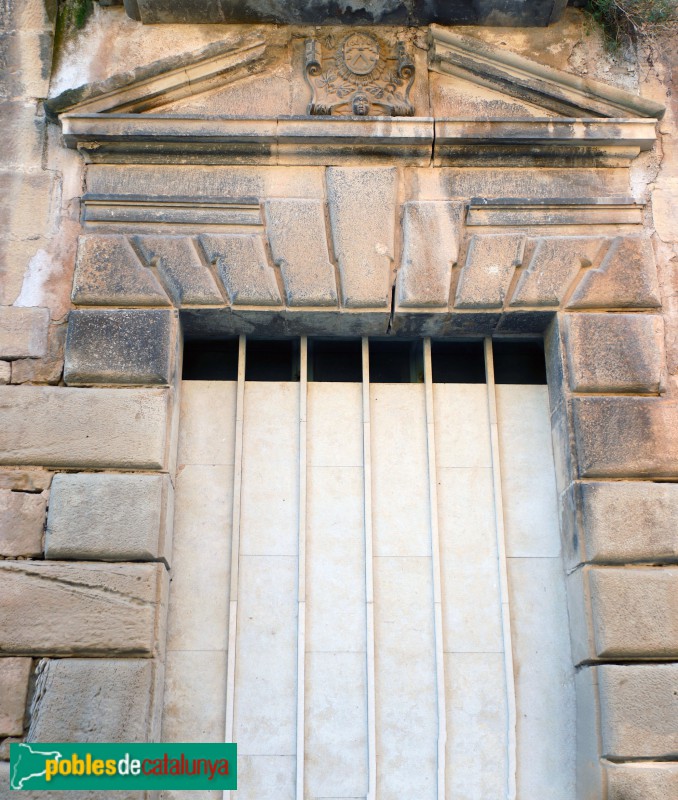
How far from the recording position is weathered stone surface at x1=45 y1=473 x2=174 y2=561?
4.39 m

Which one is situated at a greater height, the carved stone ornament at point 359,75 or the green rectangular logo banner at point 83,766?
the carved stone ornament at point 359,75

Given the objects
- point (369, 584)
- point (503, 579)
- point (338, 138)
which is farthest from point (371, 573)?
point (338, 138)

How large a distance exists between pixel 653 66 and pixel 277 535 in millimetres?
3648

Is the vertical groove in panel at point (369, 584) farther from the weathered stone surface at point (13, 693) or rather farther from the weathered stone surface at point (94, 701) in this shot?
the weathered stone surface at point (13, 693)

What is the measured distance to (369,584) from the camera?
4.69m

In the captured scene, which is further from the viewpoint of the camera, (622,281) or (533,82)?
(533,82)

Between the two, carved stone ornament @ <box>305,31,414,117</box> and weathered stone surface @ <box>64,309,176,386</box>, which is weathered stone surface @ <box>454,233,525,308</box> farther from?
weathered stone surface @ <box>64,309,176,386</box>

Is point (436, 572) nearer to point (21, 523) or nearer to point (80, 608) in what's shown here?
point (80, 608)

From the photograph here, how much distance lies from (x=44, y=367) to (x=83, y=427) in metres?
0.44

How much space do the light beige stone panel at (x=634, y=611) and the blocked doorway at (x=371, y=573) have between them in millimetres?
338

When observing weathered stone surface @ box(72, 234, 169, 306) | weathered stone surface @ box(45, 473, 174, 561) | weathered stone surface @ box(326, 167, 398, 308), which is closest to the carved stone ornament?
weathered stone surface @ box(326, 167, 398, 308)

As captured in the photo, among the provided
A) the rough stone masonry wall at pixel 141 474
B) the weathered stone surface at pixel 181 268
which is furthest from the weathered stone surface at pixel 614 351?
the weathered stone surface at pixel 181 268

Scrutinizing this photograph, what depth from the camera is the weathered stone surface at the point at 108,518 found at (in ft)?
14.4

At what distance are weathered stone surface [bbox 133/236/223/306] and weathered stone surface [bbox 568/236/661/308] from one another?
2.00 m
